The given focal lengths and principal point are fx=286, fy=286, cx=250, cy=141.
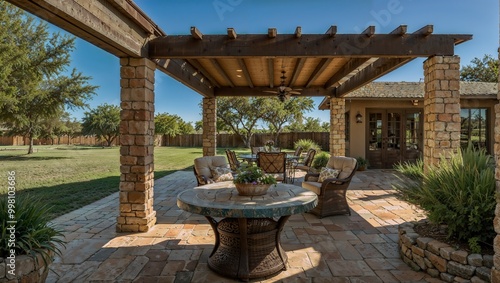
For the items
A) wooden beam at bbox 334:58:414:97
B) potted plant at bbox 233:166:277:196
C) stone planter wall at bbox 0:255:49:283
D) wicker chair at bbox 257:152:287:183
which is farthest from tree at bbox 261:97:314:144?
stone planter wall at bbox 0:255:49:283

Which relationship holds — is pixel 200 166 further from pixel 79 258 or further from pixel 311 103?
pixel 311 103

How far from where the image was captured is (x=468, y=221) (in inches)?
104

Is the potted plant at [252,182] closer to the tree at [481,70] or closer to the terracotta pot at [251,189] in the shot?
the terracotta pot at [251,189]

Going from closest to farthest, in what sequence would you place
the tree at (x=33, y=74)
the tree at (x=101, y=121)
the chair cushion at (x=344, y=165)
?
1. the chair cushion at (x=344, y=165)
2. the tree at (x=33, y=74)
3. the tree at (x=101, y=121)

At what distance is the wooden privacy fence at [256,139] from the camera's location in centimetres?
2183

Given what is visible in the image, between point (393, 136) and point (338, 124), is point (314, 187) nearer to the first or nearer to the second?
point (338, 124)

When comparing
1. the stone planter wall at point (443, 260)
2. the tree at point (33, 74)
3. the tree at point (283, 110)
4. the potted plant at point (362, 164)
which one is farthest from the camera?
the tree at point (283, 110)

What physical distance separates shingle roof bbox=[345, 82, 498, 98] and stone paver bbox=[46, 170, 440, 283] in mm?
5344

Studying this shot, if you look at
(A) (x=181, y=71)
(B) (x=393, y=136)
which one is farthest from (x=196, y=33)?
(B) (x=393, y=136)

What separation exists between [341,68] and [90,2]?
17.2 ft

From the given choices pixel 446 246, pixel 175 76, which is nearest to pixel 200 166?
pixel 175 76

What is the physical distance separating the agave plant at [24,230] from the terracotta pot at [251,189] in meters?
1.71

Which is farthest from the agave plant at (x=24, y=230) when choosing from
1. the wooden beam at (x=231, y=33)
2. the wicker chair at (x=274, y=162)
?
the wicker chair at (x=274, y=162)

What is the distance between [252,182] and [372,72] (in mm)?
4524
